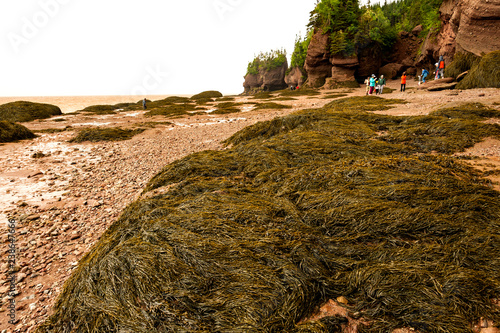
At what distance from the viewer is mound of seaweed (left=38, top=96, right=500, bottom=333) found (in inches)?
70.4

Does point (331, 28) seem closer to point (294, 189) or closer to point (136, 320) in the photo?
point (294, 189)

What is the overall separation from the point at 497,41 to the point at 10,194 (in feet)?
75.6

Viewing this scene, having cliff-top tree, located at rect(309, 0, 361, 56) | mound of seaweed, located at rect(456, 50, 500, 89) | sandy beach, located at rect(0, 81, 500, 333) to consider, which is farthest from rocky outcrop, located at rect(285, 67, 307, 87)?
sandy beach, located at rect(0, 81, 500, 333)

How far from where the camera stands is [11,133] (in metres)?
10.7

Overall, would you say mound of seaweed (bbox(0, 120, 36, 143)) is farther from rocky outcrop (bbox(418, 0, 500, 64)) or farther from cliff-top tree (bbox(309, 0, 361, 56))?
cliff-top tree (bbox(309, 0, 361, 56))

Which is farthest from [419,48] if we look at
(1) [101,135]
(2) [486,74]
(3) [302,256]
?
(3) [302,256]

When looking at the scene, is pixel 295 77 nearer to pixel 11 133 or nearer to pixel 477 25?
pixel 477 25

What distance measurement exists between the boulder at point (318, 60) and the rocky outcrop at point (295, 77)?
6123 millimetres

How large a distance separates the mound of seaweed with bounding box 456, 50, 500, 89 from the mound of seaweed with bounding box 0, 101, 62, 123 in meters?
30.6

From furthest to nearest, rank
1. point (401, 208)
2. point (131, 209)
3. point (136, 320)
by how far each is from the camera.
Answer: point (131, 209)
point (401, 208)
point (136, 320)

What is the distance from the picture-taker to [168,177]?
481cm

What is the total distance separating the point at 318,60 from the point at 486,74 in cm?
2231

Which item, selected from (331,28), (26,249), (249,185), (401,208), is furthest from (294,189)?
(331,28)

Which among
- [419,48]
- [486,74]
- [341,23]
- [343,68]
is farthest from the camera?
[343,68]
